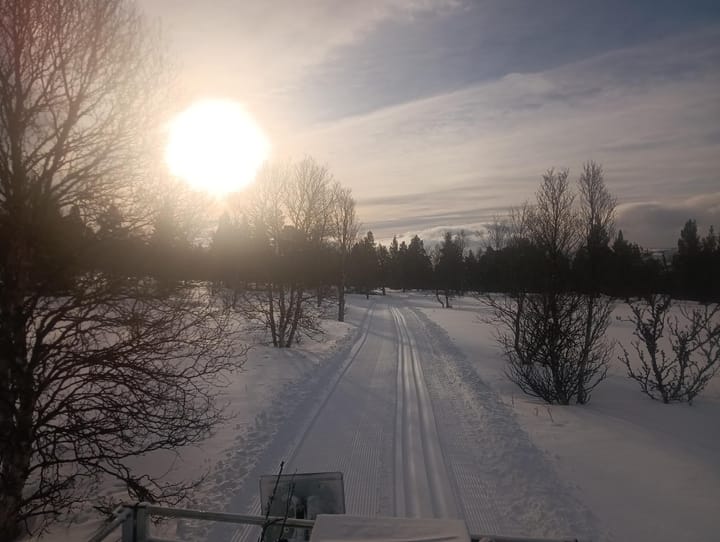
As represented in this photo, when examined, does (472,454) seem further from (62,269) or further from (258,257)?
(258,257)

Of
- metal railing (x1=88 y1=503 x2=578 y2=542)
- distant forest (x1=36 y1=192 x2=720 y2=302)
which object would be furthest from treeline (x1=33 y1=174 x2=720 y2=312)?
metal railing (x1=88 y1=503 x2=578 y2=542)

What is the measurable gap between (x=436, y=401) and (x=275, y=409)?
418 centimetres

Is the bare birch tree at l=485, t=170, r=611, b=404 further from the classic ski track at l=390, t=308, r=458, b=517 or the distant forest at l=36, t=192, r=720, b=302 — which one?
the classic ski track at l=390, t=308, r=458, b=517

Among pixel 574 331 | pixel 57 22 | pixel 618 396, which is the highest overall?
pixel 57 22

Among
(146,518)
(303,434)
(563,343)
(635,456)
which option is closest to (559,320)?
(563,343)

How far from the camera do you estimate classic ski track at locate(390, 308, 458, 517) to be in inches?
247

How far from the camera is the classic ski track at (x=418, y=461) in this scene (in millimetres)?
6273

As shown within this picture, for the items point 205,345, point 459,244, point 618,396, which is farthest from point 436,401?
point 459,244

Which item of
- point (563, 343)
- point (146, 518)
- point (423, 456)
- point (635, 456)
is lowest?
point (635, 456)

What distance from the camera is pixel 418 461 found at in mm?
7812

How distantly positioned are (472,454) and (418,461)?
1.16 metres

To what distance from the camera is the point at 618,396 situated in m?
13.8

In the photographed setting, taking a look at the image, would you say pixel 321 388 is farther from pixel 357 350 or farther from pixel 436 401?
pixel 357 350

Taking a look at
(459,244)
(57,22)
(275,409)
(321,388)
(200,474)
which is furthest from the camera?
(459,244)
